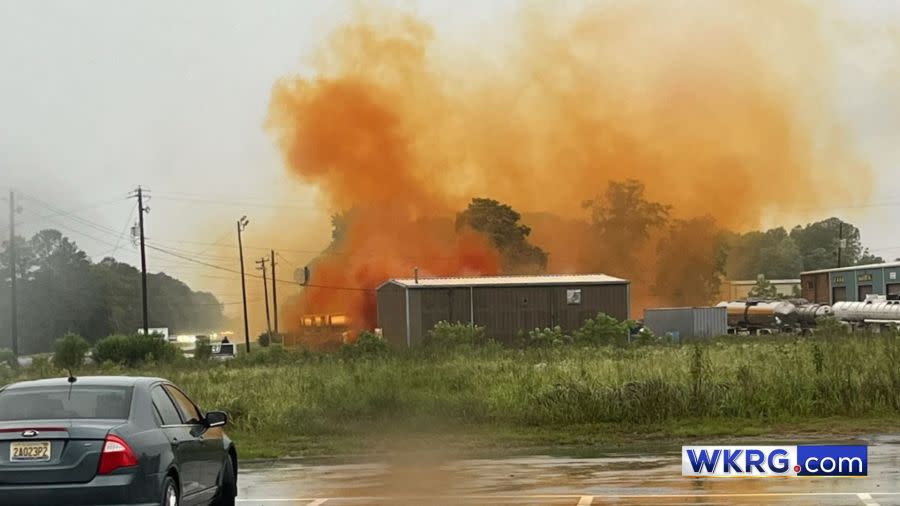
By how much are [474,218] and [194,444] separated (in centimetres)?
9424

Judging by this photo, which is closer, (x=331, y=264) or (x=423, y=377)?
(x=423, y=377)

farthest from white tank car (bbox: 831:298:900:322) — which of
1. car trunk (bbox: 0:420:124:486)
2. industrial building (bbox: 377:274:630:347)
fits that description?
car trunk (bbox: 0:420:124:486)

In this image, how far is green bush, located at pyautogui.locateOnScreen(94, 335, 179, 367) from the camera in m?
70.4

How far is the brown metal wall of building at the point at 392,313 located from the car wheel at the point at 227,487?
58.4 m

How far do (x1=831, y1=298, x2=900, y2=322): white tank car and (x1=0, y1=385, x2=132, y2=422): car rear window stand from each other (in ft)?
219

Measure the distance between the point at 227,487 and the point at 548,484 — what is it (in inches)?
179

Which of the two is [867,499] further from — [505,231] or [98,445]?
[505,231]

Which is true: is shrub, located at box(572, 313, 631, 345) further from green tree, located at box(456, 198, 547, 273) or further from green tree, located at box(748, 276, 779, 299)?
green tree, located at box(748, 276, 779, 299)

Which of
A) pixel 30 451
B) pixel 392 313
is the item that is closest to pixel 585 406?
pixel 30 451

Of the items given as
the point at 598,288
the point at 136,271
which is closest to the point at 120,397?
the point at 598,288

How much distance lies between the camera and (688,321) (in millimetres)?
87688

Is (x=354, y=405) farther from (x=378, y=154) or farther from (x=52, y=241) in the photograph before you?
(x=52, y=241)

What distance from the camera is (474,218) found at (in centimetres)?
10812

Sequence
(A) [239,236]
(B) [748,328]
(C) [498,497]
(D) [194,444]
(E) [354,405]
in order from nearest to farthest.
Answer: (D) [194,444]
(C) [498,497]
(E) [354,405]
(B) [748,328]
(A) [239,236]
